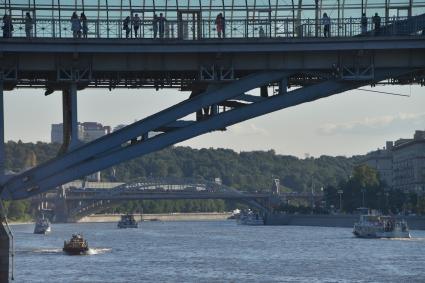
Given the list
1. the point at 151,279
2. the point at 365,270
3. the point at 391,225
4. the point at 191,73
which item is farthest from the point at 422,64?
the point at 391,225

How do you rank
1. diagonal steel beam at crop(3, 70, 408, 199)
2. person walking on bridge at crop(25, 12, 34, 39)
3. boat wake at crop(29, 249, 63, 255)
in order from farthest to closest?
boat wake at crop(29, 249, 63, 255) → person walking on bridge at crop(25, 12, 34, 39) → diagonal steel beam at crop(3, 70, 408, 199)

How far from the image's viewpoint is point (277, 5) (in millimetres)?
48000

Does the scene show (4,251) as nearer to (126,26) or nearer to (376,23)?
(126,26)

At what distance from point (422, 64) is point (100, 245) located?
11357 centimetres

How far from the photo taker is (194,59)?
46656 millimetres

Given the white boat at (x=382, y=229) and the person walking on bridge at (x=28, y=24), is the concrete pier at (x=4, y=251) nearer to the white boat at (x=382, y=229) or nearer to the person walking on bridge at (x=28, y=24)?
the person walking on bridge at (x=28, y=24)

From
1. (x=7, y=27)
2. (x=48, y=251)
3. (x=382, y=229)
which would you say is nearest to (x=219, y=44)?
(x=7, y=27)

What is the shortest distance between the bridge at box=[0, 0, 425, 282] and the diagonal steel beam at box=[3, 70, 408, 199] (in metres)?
0.03

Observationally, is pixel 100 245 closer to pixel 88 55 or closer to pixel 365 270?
pixel 365 270

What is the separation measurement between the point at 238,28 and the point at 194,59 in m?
2.06

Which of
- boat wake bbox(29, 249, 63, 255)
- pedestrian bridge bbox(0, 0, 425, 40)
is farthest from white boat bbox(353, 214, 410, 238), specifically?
pedestrian bridge bbox(0, 0, 425, 40)

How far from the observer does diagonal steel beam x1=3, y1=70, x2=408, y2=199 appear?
4544 cm

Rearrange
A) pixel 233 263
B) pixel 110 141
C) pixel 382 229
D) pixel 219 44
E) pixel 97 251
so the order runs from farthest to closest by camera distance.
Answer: pixel 382 229 < pixel 97 251 < pixel 233 263 < pixel 219 44 < pixel 110 141

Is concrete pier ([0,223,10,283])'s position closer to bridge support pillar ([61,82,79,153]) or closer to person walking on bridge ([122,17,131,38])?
bridge support pillar ([61,82,79,153])
